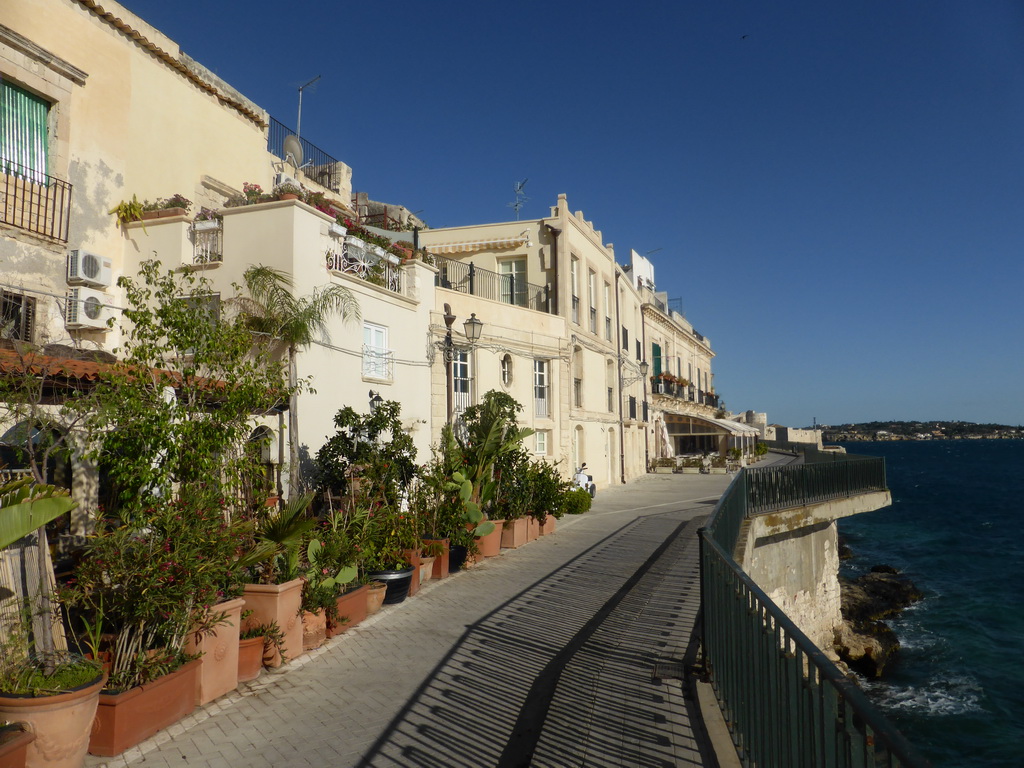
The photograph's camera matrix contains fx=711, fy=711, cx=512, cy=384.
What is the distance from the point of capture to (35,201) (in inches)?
407

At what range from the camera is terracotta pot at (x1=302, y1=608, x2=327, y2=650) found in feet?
24.8

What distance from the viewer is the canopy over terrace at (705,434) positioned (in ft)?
131

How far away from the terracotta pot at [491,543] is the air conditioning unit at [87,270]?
7432 millimetres

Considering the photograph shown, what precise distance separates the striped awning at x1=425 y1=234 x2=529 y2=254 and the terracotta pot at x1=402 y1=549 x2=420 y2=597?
15.9 meters

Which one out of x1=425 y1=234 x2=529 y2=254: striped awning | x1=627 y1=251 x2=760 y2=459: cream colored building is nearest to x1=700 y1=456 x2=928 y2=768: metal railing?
x1=425 y1=234 x2=529 y2=254: striped awning

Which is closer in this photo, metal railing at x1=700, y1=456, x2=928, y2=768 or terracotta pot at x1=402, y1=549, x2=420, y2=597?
metal railing at x1=700, y1=456, x2=928, y2=768

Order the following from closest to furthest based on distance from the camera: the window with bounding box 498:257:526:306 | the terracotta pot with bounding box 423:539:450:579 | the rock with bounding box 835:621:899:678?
the terracotta pot with bounding box 423:539:450:579 < the rock with bounding box 835:621:899:678 < the window with bounding box 498:257:526:306

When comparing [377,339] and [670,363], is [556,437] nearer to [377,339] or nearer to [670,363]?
[377,339]

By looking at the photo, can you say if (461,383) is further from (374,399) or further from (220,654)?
(220,654)

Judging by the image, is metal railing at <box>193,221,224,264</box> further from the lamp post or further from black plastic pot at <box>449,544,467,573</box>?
black plastic pot at <box>449,544,467,573</box>

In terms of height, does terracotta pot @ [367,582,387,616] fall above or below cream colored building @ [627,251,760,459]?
below

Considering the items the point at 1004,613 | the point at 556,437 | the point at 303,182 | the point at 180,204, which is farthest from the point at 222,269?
the point at 1004,613

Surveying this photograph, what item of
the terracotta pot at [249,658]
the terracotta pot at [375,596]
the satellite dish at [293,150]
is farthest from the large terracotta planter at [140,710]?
the satellite dish at [293,150]

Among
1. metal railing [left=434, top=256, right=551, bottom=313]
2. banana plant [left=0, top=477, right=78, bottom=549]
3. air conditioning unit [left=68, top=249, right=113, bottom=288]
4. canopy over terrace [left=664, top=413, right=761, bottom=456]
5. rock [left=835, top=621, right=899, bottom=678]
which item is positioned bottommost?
rock [left=835, top=621, right=899, bottom=678]
